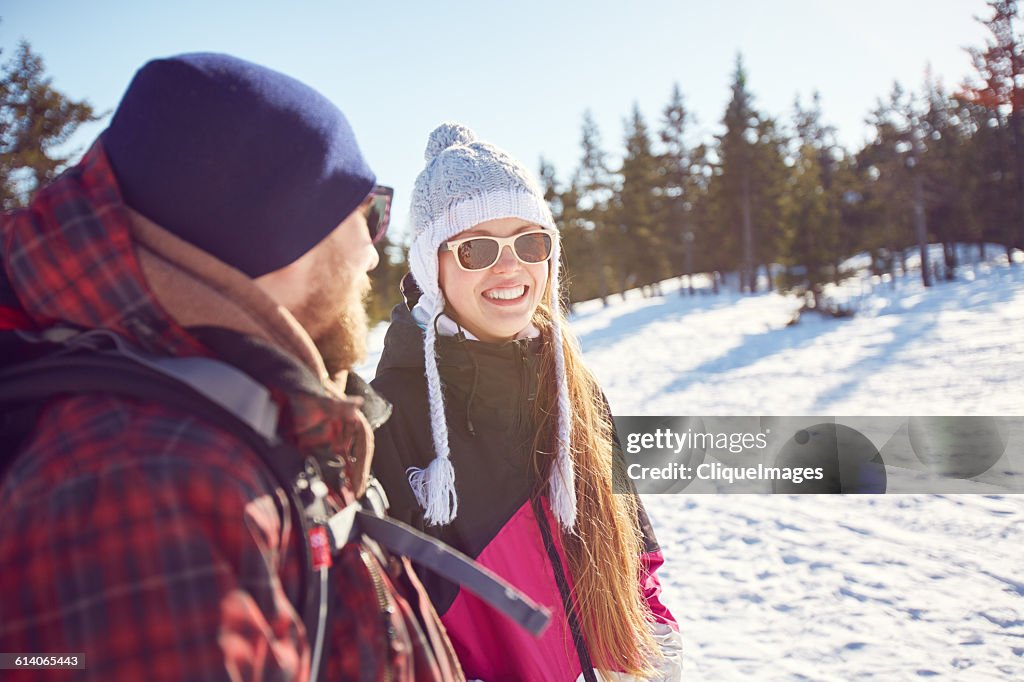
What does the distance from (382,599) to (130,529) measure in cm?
45

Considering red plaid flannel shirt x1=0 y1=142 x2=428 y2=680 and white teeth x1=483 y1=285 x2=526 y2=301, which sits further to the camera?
white teeth x1=483 y1=285 x2=526 y2=301

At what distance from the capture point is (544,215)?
2361mm

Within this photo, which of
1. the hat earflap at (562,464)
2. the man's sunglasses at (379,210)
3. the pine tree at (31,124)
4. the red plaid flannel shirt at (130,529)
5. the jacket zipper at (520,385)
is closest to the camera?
the red plaid flannel shirt at (130,529)

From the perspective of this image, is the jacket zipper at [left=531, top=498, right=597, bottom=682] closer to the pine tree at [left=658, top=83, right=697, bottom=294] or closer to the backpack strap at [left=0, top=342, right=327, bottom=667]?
the backpack strap at [left=0, top=342, right=327, bottom=667]

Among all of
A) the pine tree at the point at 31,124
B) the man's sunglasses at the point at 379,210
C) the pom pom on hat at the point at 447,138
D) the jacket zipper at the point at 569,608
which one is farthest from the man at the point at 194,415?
the pine tree at the point at 31,124

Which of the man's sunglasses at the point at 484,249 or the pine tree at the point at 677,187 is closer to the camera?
the man's sunglasses at the point at 484,249

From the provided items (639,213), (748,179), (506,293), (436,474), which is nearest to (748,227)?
(748,179)

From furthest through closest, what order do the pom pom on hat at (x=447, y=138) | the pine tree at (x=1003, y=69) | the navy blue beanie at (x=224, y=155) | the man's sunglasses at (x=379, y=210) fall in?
the pine tree at (x=1003, y=69)
the pom pom on hat at (x=447, y=138)
the man's sunglasses at (x=379, y=210)
the navy blue beanie at (x=224, y=155)

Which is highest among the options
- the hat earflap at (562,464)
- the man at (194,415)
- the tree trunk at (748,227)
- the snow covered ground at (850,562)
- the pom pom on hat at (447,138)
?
the tree trunk at (748,227)

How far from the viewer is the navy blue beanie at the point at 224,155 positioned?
1.01 metres

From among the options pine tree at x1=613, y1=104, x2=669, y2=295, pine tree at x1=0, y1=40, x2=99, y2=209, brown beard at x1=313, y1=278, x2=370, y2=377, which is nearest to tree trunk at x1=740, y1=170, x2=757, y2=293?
pine tree at x1=613, y1=104, x2=669, y2=295

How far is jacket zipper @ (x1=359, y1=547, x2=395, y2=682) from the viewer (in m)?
1.02

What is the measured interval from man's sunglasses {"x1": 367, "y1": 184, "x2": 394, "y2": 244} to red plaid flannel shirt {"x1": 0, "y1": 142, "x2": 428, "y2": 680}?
608 millimetres

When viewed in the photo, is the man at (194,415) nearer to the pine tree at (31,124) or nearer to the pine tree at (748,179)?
the pine tree at (31,124)
